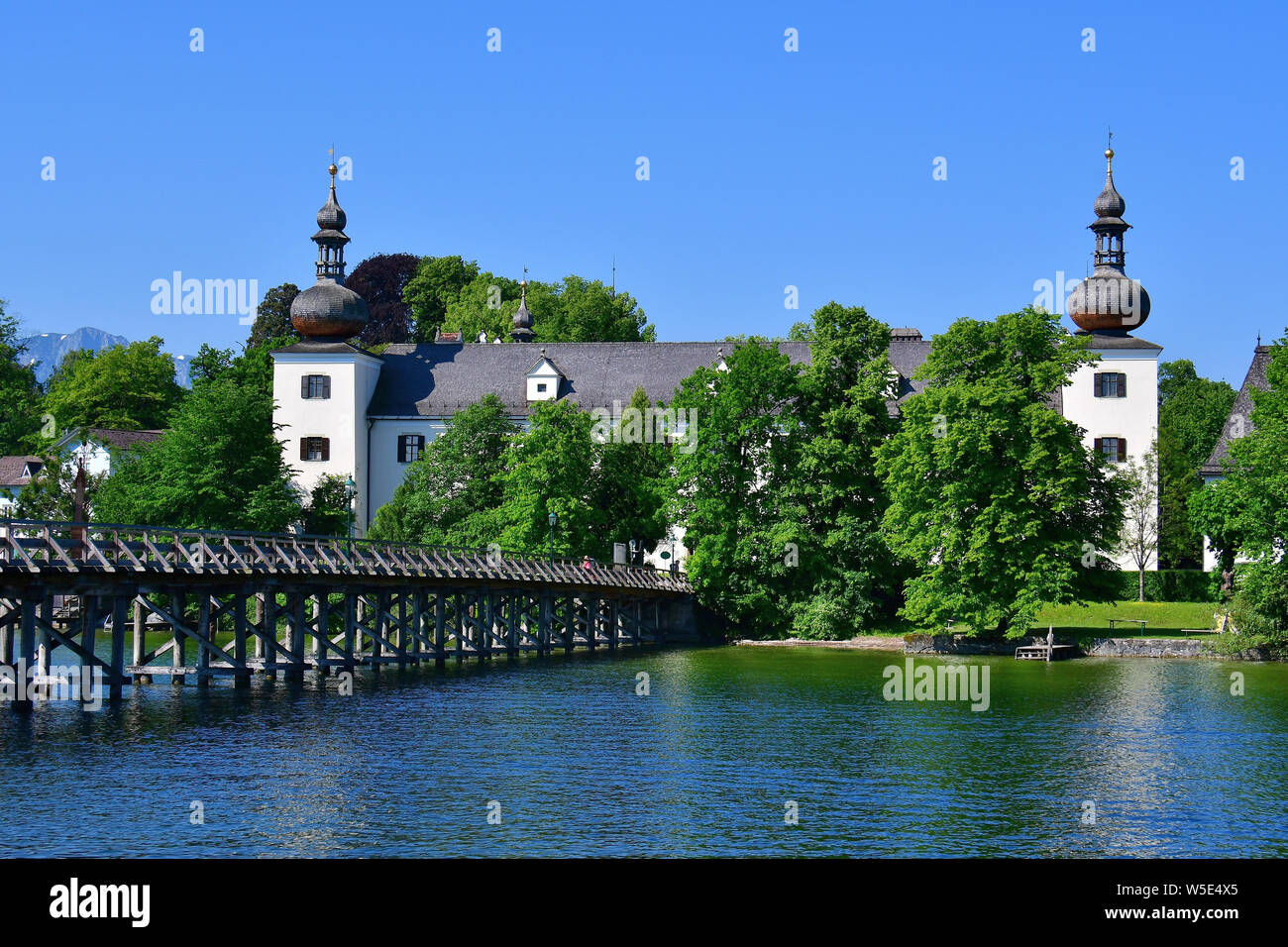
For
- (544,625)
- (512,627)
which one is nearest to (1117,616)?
(544,625)

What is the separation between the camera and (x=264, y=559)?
42281 millimetres

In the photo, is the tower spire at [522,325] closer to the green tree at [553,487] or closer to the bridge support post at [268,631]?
the green tree at [553,487]

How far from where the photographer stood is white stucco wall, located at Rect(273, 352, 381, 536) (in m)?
82.0

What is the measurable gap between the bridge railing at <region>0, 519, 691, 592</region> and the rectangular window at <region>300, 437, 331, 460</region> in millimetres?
19968

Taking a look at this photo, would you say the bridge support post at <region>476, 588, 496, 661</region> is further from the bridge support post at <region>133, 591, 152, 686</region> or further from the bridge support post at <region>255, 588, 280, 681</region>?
the bridge support post at <region>133, 591, 152, 686</region>

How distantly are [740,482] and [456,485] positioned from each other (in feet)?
45.6

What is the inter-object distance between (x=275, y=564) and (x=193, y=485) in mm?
27731

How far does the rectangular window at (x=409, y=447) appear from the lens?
8331 cm

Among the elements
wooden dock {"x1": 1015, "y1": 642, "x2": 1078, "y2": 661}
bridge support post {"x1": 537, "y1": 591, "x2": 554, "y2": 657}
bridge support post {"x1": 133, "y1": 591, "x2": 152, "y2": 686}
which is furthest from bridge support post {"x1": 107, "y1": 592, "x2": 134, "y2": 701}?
wooden dock {"x1": 1015, "y1": 642, "x2": 1078, "y2": 661}

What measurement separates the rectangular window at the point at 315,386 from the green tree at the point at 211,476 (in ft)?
25.0

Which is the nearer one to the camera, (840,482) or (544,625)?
(544,625)

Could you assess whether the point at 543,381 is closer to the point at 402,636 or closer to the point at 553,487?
the point at 553,487

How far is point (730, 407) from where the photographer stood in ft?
219
